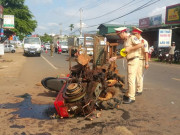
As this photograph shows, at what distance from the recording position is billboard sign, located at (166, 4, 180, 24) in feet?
77.8

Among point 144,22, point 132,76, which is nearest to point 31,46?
point 144,22

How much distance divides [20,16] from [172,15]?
86.0ft

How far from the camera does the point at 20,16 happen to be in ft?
124

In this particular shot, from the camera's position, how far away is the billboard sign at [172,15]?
2371cm

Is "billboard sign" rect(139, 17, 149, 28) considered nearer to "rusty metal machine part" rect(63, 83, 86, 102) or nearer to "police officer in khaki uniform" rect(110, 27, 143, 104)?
"police officer in khaki uniform" rect(110, 27, 143, 104)

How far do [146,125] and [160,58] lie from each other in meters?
17.0

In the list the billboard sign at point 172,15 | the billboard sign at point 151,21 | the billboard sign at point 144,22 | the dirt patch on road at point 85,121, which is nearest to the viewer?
the dirt patch on road at point 85,121

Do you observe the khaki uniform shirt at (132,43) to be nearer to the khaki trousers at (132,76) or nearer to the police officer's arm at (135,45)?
the police officer's arm at (135,45)

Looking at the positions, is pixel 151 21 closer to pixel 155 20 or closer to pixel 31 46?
pixel 155 20

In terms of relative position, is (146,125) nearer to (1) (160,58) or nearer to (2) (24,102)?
(2) (24,102)

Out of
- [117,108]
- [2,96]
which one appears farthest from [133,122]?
[2,96]

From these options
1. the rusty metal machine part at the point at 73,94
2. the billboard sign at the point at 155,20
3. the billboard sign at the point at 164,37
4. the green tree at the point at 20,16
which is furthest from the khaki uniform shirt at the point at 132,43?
the green tree at the point at 20,16

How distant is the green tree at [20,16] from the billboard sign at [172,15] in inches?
929

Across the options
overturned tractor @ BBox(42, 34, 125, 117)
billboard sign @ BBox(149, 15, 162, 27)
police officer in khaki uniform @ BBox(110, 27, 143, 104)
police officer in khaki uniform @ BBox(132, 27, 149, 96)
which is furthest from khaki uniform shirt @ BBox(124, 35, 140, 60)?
billboard sign @ BBox(149, 15, 162, 27)
